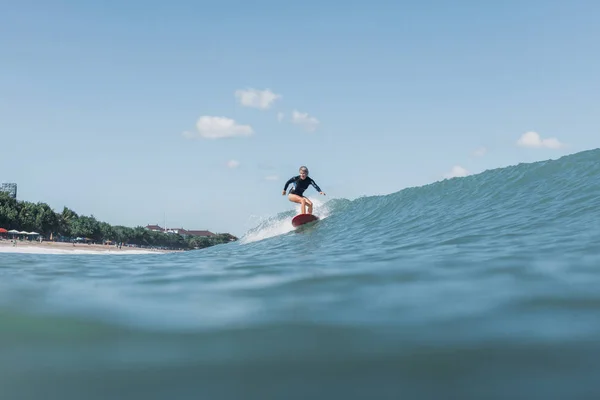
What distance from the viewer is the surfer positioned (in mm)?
16500

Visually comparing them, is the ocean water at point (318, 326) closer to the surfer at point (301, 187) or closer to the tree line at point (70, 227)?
the surfer at point (301, 187)

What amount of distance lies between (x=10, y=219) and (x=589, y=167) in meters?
91.5

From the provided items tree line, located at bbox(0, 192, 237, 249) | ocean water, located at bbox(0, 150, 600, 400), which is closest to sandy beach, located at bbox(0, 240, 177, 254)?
ocean water, located at bbox(0, 150, 600, 400)

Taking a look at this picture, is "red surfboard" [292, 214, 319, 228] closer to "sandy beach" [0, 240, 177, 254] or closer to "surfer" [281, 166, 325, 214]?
"surfer" [281, 166, 325, 214]

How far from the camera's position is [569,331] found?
292 cm

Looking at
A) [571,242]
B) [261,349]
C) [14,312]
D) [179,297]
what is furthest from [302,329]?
[571,242]

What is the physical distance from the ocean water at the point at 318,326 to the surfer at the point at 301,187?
385 inches

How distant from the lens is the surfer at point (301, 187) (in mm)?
16500

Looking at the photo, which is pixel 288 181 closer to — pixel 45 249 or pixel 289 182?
pixel 289 182

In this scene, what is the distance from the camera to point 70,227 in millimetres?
107250

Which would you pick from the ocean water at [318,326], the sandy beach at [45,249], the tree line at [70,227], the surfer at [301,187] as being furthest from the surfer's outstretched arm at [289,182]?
the tree line at [70,227]

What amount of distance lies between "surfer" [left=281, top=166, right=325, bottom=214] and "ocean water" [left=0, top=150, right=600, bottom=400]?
9768 millimetres

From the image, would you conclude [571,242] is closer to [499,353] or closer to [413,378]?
[499,353]

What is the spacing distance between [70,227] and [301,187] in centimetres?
10316
